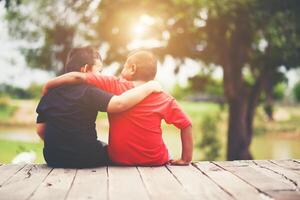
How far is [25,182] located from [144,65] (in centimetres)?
145

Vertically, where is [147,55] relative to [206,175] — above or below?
above

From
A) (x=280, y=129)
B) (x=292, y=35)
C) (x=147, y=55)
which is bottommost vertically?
(x=280, y=129)

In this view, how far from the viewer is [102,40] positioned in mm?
15312

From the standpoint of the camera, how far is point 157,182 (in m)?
3.55

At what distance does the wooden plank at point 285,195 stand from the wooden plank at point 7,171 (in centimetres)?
197

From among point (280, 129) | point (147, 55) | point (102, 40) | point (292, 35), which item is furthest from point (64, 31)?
point (280, 129)

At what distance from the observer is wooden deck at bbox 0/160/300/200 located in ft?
10.3

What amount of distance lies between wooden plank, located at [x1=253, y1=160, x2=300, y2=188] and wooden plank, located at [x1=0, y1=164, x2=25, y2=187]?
2.21 meters

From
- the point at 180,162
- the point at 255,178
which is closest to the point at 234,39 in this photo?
the point at 180,162

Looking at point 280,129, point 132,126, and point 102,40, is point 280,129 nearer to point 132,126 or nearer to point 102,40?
point 102,40

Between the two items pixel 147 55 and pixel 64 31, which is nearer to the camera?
pixel 147 55

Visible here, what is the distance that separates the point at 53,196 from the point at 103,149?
1.23m

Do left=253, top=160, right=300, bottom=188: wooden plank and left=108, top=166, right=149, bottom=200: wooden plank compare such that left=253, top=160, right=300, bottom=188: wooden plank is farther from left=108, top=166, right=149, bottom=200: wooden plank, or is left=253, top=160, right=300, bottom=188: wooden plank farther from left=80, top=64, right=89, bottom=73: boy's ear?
left=80, top=64, right=89, bottom=73: boy's ear

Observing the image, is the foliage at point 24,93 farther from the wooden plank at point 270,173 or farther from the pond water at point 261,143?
the wooden plank at point 270,173
